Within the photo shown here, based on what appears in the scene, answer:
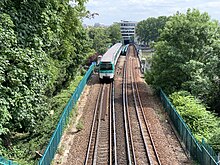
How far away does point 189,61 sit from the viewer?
28.1 m

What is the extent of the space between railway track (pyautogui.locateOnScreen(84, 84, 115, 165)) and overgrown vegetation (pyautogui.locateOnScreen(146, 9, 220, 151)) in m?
5.11

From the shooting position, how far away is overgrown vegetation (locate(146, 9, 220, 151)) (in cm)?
2623

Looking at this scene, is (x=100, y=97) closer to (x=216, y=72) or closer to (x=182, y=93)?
(x=182, y=93)

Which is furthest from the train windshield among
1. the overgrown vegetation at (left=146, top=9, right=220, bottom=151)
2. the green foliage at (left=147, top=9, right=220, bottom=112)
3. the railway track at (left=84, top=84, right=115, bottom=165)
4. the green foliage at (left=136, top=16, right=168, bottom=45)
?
the green foliage at (left=136, top=16, right=168, bottom=45)

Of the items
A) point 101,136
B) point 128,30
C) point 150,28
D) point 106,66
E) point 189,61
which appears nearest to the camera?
point 101,136

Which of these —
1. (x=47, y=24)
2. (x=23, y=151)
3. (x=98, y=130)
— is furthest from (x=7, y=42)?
(x=98, y=130)

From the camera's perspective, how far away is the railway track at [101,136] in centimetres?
1645

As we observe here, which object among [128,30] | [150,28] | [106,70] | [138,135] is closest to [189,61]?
[138,135]

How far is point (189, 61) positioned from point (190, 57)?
1.28 m

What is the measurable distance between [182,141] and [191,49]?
11.2 metres

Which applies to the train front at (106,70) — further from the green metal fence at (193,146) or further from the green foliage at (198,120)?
the green metal fence at (193,146)

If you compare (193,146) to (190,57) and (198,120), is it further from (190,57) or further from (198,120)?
(190,57)

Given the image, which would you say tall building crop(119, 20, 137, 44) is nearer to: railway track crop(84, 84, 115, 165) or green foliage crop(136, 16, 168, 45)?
green foliage crop(136, 16, 168, 45)

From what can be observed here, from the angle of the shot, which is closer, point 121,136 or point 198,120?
point 121,136
